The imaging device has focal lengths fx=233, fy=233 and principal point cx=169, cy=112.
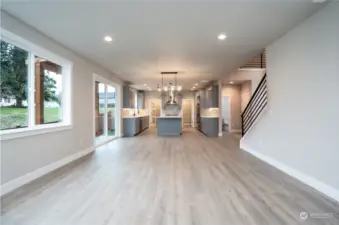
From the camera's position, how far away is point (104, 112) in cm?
839

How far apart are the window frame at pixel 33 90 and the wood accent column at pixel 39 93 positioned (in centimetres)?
14

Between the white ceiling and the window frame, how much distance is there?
0.33 meters

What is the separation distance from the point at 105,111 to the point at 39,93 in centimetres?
405

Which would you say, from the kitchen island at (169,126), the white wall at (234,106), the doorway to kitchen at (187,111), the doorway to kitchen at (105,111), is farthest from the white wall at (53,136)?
the doorway to kitchen at (187,111)

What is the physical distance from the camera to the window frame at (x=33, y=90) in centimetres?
351

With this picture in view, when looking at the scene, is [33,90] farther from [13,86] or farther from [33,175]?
[33,175]

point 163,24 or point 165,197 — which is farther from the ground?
point 163,24

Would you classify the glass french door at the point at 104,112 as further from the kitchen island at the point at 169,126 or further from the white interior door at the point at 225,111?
the white interior door at the point at 225,111

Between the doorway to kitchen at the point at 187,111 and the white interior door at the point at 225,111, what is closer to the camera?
the white interior door at the point at 225,111

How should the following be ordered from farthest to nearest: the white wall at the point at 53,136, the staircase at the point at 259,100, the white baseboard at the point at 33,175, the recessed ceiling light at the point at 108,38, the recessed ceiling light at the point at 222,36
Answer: the staircase at the point at 259,100
the recessed ceiling light at the point at 108,38
the recessed ceiling light at the point at 222,36
the white wall at the point at 53,136
the white baseboard at the point at 33,175

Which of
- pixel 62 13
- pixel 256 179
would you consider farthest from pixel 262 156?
pixel 62 13

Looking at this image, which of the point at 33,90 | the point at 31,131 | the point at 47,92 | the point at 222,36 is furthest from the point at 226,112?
the point at 31,131

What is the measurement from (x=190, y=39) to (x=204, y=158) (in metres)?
2.78

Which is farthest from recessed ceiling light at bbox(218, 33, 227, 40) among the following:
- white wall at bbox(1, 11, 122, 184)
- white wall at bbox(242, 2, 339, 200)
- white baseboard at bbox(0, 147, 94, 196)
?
white baseboard at bbox(0, 147, 94, 196)
